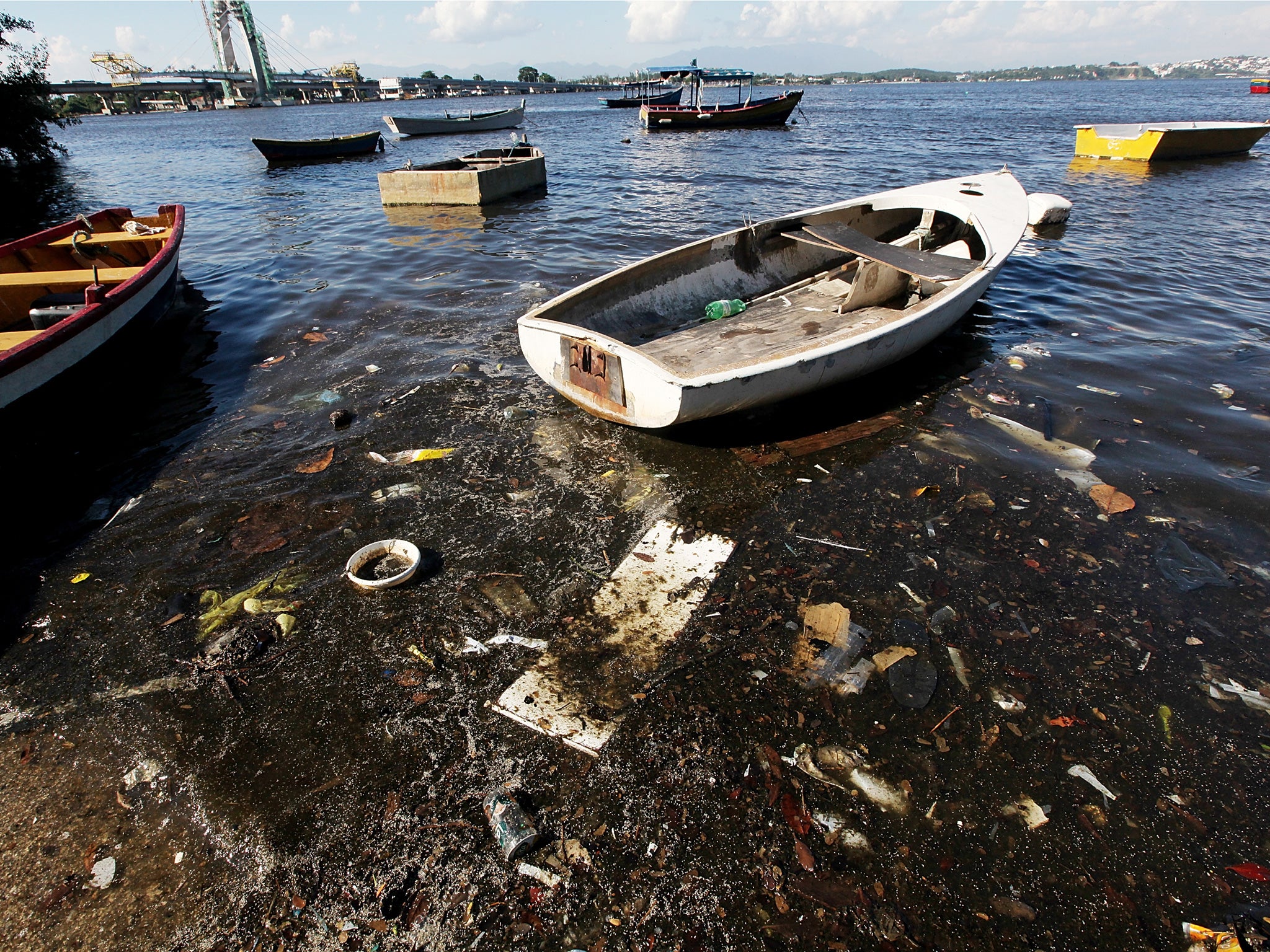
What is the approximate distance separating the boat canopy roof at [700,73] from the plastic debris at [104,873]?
154 feet

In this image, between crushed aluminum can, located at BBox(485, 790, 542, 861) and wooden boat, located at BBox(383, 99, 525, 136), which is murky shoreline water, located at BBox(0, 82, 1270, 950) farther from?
wooden boat, located at BBox(383, 99, 525, 136)

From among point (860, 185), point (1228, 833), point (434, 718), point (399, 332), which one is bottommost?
point (1228, 833)

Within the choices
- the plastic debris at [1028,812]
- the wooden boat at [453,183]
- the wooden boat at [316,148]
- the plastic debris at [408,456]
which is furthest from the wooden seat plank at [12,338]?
the wooden boat at [316,148]

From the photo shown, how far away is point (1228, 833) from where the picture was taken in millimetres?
2443

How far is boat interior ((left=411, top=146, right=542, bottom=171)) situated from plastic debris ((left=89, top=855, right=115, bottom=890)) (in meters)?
14.6

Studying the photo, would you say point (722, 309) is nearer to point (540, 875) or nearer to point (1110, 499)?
point (1110, 499)

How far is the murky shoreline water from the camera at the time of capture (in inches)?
88.0

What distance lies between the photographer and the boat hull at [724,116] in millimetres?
34125

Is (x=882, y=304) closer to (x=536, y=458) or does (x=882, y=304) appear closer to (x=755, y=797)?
(x=536, y=458)

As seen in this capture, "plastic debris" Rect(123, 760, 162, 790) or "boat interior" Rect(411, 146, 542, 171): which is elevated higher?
"boat interior" Rect(411, 146, 542, 171)

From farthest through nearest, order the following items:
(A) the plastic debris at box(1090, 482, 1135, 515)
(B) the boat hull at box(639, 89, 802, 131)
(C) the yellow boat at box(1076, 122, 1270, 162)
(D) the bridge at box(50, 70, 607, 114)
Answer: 1. (D) the bridge at box(50, 70, 607, 114)
2. (B) the boat hull at box(639, 89, 802, 131)
3. (C) the yellow boat at box(1076, 122, 1270, 162)
4. (A) the plastic debris at box(1090, 482, 1135, 515)

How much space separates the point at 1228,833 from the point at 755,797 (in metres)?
1.98

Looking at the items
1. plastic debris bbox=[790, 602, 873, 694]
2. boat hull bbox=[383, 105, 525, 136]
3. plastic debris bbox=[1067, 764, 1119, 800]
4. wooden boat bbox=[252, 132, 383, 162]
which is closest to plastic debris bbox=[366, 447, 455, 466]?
plastic debris bbox=[790, 602, 873, 694]

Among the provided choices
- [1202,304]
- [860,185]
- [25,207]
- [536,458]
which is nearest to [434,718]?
[536,458]
